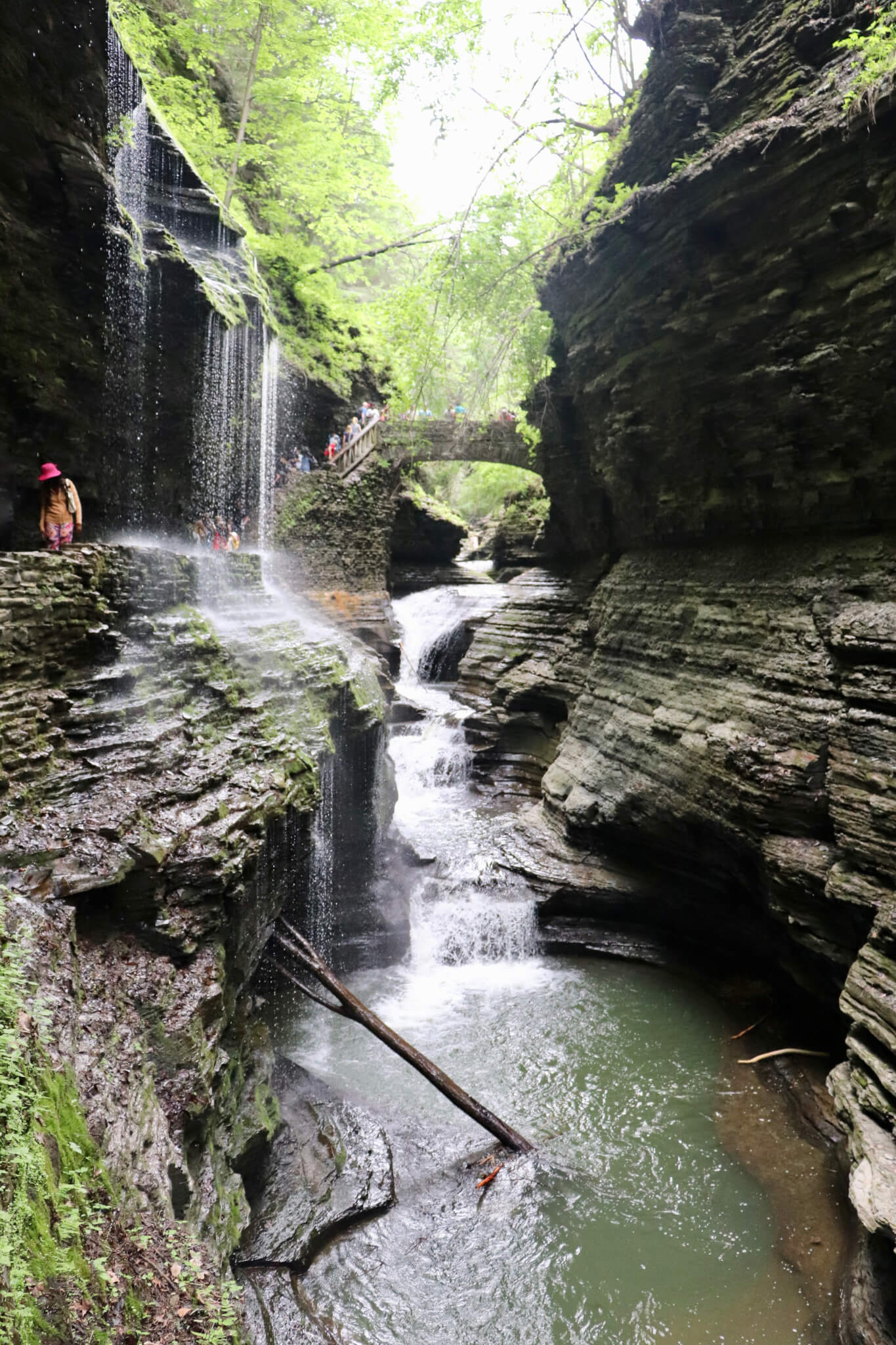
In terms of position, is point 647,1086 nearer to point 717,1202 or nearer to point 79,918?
point 717,1202

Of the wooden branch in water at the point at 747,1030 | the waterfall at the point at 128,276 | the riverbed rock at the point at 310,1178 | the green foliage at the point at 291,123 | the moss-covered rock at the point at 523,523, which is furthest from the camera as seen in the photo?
the moss-covered rock at the point at 523,523

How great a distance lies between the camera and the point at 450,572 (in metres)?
24.8

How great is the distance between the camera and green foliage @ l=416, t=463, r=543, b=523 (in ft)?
80.3

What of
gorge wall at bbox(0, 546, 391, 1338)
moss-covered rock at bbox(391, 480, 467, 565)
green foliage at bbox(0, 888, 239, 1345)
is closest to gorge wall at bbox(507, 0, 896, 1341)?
green foliage at bbox(0, 888, 239, 1345)

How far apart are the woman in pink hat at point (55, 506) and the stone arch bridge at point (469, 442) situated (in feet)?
41.9

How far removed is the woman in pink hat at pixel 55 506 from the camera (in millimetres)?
7371

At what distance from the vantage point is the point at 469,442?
1967 centimetres

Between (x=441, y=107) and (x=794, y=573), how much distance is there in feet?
23.4

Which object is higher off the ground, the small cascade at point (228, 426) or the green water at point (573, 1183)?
the small cascade at point (228, 426)

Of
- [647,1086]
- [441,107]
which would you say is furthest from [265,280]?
[647,1086]

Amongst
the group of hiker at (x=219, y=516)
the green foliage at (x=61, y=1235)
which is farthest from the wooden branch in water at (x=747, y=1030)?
the group of hiker at (x=219, y=516)

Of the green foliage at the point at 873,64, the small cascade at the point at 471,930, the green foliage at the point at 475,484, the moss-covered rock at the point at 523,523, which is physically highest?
the green foliage at the point at 873,64

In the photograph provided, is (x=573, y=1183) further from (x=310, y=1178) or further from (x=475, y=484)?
(x=475, y=484)

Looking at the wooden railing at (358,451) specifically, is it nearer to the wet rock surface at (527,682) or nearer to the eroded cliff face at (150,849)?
the wet rock surface at (527,682)
